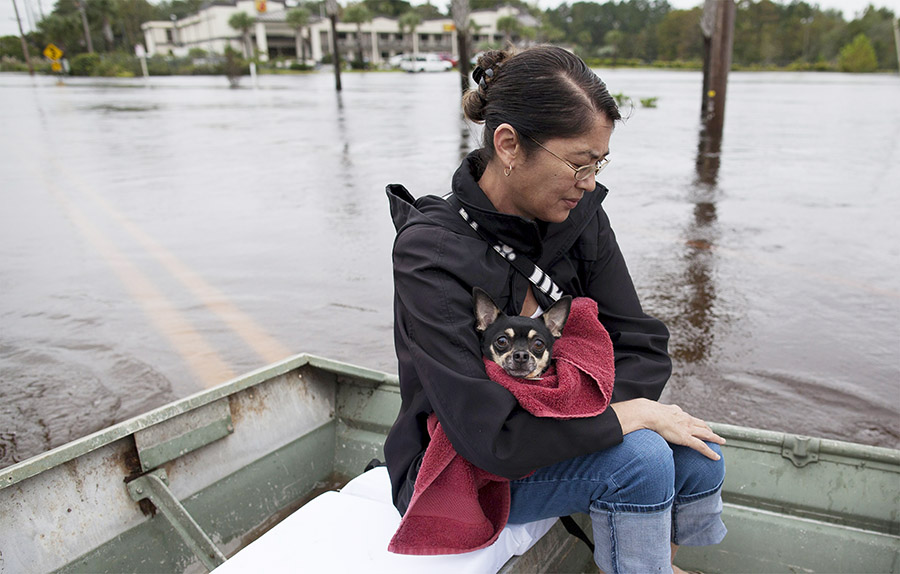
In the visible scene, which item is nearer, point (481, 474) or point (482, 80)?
point (481, 474)

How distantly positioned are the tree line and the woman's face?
73.9 m

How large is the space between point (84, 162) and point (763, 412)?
548 inches

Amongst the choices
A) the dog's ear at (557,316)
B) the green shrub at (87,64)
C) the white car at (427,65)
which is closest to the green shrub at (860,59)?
the white car at (427,65)

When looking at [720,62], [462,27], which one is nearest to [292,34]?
[462,27]

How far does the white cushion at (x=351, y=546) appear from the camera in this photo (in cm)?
201

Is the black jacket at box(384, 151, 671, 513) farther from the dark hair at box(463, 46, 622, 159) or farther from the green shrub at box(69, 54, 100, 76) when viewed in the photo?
the green shrub at box(69, 54, 100, 76)

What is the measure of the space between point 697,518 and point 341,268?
571 cm

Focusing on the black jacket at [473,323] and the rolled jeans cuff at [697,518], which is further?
the rolled jeans cuff at [697,518]

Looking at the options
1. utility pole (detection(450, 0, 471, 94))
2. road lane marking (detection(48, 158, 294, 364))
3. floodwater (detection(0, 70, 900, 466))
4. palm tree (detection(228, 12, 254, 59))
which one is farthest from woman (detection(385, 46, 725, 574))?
palm tree (detection(228, 12, 254, 59))

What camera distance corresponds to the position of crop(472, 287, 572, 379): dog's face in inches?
73.3

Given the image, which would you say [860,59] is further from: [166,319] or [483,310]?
[483,310]

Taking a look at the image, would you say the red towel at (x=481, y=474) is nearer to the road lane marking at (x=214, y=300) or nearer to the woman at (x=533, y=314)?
the woman at (x=533, y=314)

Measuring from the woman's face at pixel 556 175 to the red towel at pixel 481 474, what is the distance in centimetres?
41

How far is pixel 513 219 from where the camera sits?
6.47 feet
